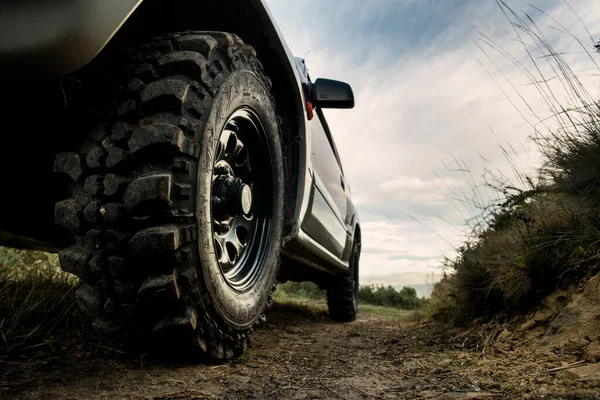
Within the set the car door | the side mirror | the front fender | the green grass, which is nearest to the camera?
the front fender

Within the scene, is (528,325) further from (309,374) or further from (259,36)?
(259,36)

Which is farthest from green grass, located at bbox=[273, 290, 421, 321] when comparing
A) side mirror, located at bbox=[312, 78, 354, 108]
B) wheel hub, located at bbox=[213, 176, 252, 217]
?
wheel hub, located at bbox=[213, 176, 252, 217]

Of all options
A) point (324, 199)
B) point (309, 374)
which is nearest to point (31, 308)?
point (309, 374)

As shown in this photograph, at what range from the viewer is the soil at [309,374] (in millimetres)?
1352

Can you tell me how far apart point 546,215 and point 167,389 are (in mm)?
2217

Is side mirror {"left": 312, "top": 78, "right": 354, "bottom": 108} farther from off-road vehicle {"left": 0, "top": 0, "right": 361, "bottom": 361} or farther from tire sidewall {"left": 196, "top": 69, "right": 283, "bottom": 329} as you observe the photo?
off-road vehicle {"left": 0, "top": 0, "right": 361, "bottom": 361}

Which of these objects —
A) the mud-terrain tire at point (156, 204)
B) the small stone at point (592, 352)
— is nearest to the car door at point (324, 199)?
the mud-terrain tire at point (156, 204)

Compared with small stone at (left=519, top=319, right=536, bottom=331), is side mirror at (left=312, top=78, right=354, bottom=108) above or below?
above

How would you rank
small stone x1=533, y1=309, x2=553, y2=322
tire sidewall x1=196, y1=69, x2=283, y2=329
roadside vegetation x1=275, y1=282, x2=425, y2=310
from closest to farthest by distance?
tire sidewall x1=196, y1=69, x2=283, y2=329 → small stone x1=533, y1=309, x2=553, y2=322 → roadside vegetation x1=275, y1=282, x2=425, y2=310

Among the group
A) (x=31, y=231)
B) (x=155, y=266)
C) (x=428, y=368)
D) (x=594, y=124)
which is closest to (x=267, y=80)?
(x=155, y=266)

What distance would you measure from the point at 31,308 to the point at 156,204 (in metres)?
0.98

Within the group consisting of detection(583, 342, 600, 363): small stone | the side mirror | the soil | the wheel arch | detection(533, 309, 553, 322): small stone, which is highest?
the side mirror

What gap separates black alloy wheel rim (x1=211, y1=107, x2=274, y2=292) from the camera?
1.80 meters

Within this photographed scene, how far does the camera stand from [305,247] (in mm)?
2605
